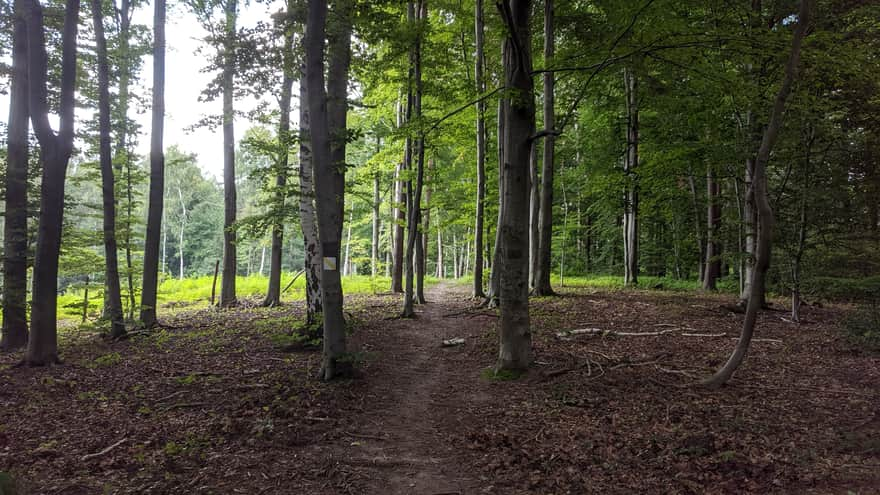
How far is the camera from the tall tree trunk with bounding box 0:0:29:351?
8.84m

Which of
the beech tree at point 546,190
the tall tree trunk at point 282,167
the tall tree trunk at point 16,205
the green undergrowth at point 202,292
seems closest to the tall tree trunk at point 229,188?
the tall tree trunk at point 282,167

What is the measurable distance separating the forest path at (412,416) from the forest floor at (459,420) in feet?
0.09

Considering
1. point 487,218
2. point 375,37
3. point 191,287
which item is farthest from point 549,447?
point 191,287

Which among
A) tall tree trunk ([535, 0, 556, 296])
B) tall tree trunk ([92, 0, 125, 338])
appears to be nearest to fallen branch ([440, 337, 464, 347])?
tall tree trunk ([535, 0, 556, 296])

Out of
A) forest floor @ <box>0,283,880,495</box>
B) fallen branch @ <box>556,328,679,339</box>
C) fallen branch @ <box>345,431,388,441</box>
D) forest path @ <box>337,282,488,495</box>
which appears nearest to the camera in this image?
forest floor @ <box>0,283,880,495</box>

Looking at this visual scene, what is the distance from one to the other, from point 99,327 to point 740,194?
705 inches

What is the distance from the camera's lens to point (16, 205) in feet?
29.7

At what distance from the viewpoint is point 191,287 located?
22703 millimetres

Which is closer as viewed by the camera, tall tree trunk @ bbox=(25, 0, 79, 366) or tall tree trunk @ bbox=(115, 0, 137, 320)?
tall tree trunk @ bbox=(25, 0, 79, 366)

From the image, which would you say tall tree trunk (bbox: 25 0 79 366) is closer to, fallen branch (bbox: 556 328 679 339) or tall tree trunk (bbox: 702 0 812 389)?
fallen branch (bbox: 556 328 679 339)

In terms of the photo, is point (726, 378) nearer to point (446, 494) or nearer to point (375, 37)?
point (446, 494)

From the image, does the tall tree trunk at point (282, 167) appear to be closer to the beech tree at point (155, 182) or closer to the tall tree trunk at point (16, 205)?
the beech tree at point (155, 182)

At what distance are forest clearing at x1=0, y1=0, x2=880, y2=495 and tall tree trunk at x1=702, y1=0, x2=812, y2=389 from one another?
0.03m

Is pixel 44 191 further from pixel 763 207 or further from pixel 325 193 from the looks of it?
pixel 763 207
